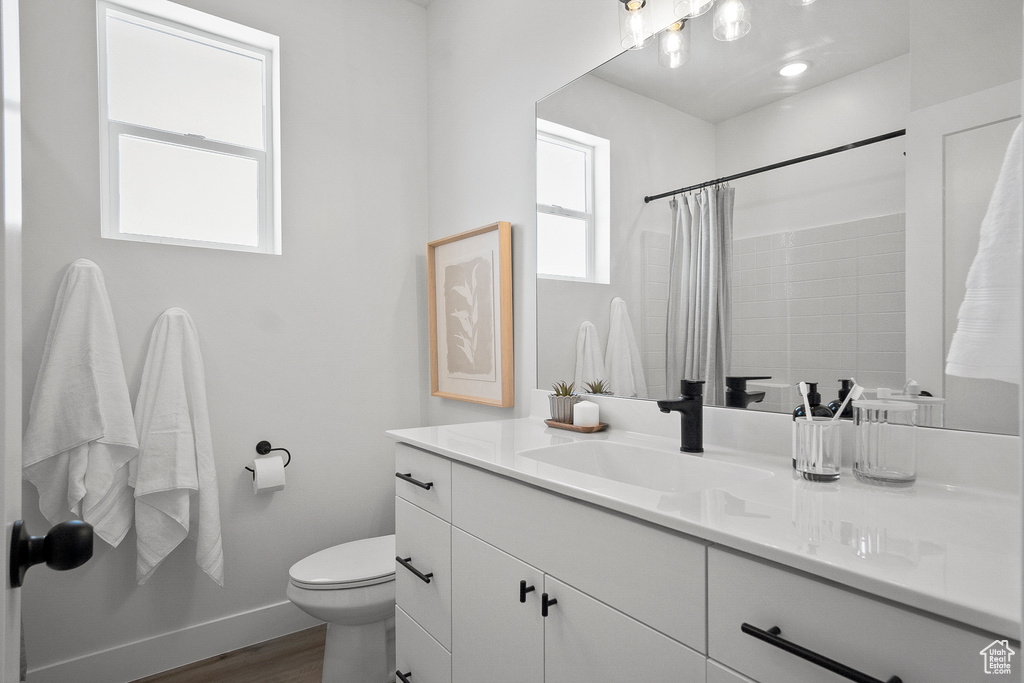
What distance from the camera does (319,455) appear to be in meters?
2.30

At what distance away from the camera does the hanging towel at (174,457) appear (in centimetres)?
185

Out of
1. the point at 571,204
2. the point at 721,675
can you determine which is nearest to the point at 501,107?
the point at 571,204

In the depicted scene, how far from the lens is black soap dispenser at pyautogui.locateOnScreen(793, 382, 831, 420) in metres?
1.08

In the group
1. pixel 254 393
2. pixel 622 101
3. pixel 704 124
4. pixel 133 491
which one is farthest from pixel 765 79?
pixel 133 491

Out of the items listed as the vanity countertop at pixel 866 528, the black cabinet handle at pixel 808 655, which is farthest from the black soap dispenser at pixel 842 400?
the black cabinet handle at pixel 808 655

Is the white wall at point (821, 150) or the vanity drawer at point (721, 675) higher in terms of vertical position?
the white wall at point (821, 150)

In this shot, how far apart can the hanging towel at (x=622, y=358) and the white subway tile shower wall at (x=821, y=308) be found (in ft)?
1.03

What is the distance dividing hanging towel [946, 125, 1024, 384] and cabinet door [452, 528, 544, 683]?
798 mm

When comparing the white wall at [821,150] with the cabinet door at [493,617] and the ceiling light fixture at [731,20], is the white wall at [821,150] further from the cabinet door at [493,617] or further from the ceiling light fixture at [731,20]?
the cabinet door at [493,617]

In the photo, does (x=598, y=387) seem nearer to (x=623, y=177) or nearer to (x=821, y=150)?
(x=623, y=177)

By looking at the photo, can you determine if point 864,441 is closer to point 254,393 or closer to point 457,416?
point 457,416

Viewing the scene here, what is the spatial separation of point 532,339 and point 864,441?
3.86ft

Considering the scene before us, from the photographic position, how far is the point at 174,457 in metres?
1.88

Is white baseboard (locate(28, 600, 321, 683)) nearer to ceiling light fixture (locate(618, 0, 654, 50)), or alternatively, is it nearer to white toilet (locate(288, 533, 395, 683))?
white toilet (locate(288, 533, 395, 683))
